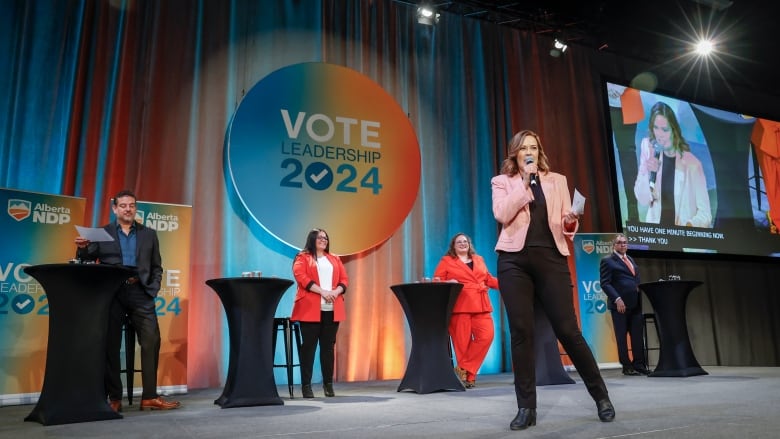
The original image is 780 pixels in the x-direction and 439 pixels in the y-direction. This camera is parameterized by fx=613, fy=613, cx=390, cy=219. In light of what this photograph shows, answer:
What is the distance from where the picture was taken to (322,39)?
7.03m

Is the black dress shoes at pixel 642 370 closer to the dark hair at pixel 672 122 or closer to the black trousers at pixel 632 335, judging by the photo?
the black trousers at pixel 632 335

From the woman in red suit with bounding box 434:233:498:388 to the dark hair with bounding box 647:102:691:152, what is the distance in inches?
169

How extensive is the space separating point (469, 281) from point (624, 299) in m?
1.94

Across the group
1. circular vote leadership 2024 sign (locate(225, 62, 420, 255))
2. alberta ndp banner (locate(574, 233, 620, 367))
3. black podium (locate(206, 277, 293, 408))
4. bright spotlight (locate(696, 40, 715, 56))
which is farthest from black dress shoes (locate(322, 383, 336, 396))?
bright spotlight (locate(696, 40, 715, 56))

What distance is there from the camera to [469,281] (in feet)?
18.5

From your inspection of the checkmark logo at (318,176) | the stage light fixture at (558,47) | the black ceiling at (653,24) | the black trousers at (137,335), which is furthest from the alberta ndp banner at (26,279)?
the stage light fixture at (558,47)

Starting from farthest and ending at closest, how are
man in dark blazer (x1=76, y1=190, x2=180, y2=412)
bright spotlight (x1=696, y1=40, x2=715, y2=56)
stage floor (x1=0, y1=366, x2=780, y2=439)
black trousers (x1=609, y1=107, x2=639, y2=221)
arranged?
1. bright spotlight (x1=696, y1=40, x2=715, y2=56)
2. black trousers (x1=609, y1=107, x2=639, y2=221)
3. man in dark blazer (x1=76, y1=190, x2=180, y2=412)
4. stage floor (x1=0, y1=366, x2=780, y2=439)

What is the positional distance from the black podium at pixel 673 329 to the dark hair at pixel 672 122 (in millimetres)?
3282

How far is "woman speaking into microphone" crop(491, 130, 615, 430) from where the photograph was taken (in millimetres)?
2682

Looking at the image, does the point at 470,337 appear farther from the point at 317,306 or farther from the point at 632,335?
the point at 632,335

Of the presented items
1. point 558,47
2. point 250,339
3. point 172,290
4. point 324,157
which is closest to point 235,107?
point 324,157

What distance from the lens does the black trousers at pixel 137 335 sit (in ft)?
12.7

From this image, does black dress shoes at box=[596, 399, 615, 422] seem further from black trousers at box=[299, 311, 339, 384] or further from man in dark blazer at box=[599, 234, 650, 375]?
man in dark blazer at box=[599, 234, 650, 375]

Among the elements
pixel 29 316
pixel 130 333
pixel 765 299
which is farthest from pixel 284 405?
pixel 765 299
